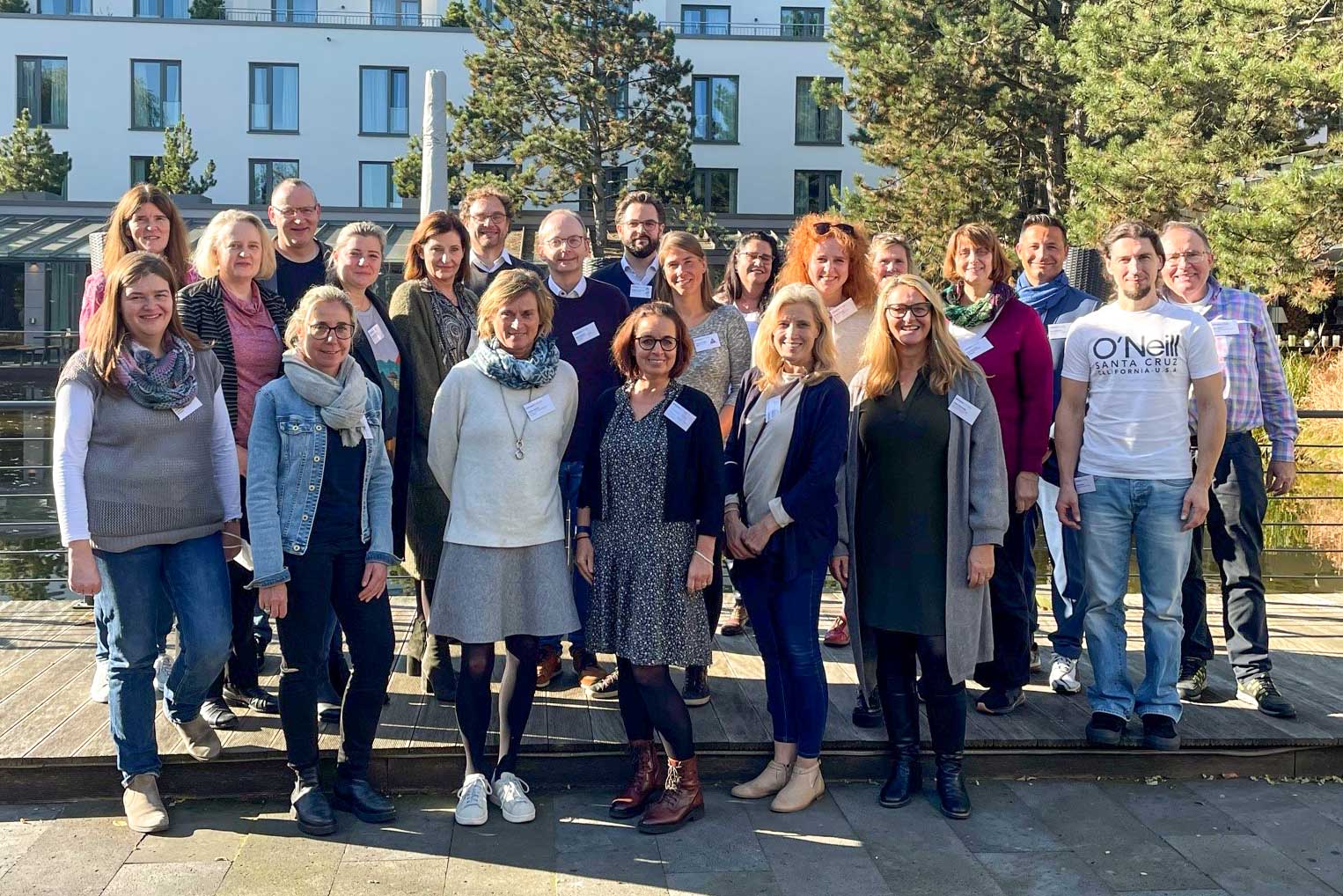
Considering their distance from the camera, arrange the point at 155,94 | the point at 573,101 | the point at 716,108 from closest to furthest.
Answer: the point at 573,101 → the point at 155,94 → the point at 716,108

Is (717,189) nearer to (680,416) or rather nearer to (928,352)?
(928,352)

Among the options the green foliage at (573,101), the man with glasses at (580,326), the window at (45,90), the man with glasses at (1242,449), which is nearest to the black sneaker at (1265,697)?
the man with glasses at (1242,449)

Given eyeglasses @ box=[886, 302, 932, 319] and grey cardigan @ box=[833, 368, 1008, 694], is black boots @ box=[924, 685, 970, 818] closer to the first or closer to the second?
grey cardigan @ box=[833, 368, 1008, 694]

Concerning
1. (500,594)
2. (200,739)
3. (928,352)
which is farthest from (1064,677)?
(200,739)

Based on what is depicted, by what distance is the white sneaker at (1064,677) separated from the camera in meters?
5.07

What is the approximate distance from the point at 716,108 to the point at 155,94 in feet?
54.3

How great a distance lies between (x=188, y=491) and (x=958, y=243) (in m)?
2.92

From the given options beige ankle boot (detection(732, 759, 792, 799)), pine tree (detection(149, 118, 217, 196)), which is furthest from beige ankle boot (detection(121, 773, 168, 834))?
pine tree (detection(149, 118, 217, 196))

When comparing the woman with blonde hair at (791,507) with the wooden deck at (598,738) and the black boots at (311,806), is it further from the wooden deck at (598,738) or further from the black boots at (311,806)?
the black boots at (311,806)

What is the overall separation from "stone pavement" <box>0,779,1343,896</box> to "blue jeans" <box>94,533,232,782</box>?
33 centimetres

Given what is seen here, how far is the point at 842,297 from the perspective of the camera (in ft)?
16.6

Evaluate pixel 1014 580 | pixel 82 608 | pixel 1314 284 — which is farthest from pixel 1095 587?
pixel 1314 284

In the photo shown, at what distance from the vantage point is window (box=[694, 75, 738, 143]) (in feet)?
120

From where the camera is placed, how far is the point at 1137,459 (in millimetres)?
4422
